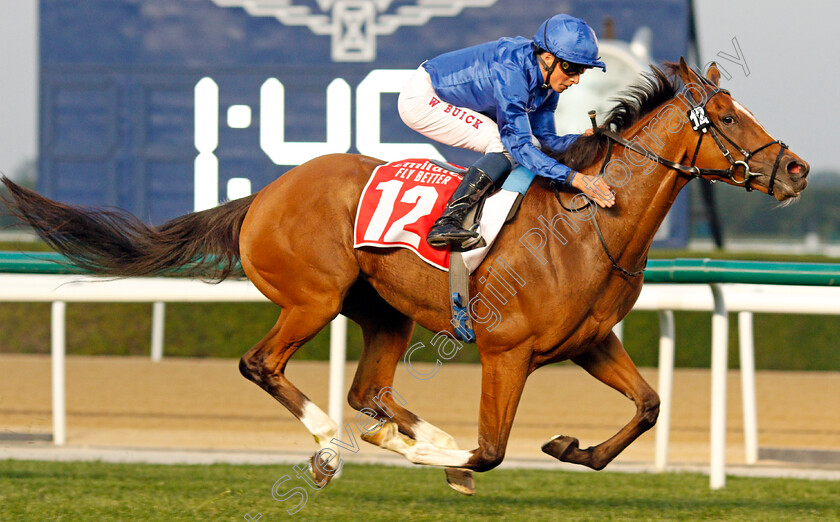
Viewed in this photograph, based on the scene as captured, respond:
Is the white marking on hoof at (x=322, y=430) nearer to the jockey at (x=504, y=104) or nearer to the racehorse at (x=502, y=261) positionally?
the racehorse at (x=502, y=261)

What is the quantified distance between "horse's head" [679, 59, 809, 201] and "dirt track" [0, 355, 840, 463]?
2.06m

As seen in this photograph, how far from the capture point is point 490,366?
280 cm

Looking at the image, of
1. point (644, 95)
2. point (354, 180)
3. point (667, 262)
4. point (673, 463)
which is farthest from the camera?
point (673, 463)

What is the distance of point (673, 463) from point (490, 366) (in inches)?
71.6

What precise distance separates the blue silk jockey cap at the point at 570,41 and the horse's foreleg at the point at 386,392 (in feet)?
3.42

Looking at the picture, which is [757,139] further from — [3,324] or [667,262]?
[3,324]

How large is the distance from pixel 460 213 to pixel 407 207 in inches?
8.1

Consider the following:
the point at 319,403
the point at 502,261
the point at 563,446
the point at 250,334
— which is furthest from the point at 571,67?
the point at 250,334

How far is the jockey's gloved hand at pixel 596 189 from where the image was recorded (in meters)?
2.76

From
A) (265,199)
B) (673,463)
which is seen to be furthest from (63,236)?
(673,463)

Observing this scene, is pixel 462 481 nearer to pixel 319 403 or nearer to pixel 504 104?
pixel 504 104

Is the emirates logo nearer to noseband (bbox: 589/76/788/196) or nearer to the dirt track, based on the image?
the dirt track

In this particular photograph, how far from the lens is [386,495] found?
→ 3471 millimetres

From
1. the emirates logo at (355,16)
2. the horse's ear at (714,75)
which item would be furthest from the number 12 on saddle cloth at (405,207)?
the emirates logo at (355,16)
